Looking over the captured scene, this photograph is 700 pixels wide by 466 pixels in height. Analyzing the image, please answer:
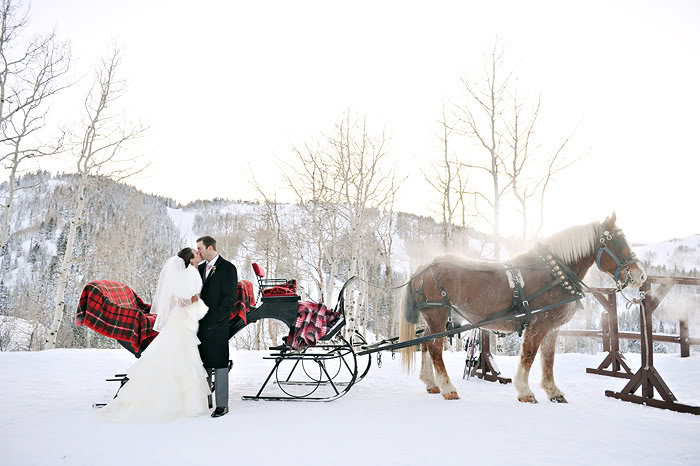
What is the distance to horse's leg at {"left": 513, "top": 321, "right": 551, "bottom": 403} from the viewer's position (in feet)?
15.9

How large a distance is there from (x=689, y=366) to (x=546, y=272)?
3609 mm

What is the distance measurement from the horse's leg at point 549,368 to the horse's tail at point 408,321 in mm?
1554

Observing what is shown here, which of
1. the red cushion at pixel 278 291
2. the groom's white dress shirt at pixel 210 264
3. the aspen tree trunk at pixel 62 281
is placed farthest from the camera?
the aspen tree trunk at pixel 62 281

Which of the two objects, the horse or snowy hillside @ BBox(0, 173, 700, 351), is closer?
the horse

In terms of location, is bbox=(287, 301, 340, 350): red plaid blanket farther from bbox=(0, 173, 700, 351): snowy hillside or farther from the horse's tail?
bbox=(0, 173, 700, 351): snowy hillside

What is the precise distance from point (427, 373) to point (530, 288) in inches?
69.9

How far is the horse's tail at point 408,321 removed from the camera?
5598 mm

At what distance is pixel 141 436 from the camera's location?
349 cm

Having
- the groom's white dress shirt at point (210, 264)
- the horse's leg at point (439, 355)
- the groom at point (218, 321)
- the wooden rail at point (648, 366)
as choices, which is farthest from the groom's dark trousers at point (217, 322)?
the wooden rail at point (648, 366)

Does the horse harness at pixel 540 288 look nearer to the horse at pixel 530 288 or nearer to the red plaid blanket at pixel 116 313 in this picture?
the horse at pixel 530 288

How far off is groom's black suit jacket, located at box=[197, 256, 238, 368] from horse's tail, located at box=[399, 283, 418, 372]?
91.6 inches

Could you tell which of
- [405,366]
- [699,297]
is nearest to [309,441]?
[405,366]

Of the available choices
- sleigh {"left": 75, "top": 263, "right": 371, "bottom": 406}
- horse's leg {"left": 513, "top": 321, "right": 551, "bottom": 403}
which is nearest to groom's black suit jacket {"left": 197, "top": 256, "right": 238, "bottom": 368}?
sleigh {"left": 75, "top": 263, "right": 371, "bottom": 406}

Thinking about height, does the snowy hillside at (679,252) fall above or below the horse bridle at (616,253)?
above
